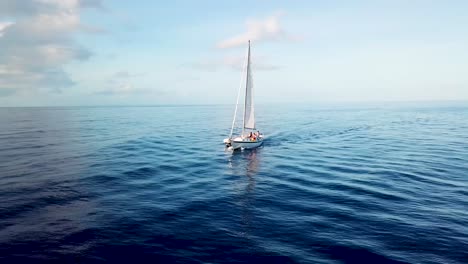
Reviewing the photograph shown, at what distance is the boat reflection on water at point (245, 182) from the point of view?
29688 millimetres

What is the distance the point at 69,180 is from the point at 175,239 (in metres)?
26.8

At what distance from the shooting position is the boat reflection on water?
2969cm

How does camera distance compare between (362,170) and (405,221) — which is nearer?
(405,221)

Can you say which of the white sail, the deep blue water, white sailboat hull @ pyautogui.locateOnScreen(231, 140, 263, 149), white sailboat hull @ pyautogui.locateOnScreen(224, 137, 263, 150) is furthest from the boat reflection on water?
the white sail

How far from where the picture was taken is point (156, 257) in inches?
912

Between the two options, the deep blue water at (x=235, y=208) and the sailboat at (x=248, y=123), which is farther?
the sailboat at (x=248, y=123)

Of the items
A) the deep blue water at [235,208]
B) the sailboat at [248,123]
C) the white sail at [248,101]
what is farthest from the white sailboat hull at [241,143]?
the deep blue water at [235,208]

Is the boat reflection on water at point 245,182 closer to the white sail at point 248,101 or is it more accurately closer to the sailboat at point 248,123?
the sailboat at point 248,123

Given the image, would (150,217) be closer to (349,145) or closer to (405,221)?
(405,221)

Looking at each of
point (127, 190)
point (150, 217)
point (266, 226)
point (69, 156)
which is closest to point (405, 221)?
point (266, 226)

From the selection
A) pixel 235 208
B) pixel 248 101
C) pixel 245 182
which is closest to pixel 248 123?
pixel 248 101

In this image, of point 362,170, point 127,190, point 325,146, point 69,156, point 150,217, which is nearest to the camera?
point 150,217

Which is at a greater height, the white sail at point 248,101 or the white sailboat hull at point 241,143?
the white sail at point 248,101

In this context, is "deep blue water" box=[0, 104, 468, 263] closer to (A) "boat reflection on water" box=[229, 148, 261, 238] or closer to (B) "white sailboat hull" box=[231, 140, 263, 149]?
(A) "boat reflection on water" box=[229, 148, 261, 238]
